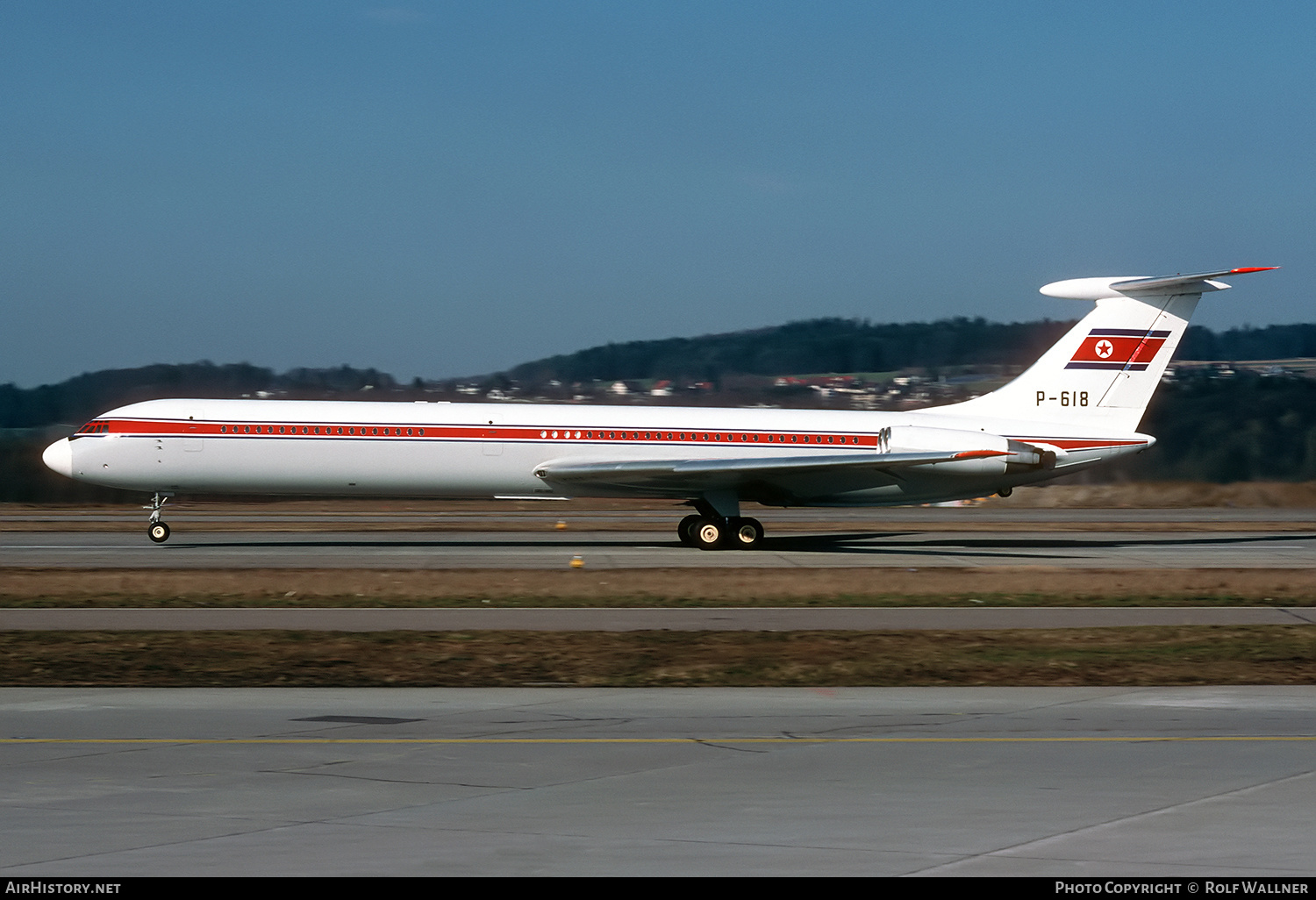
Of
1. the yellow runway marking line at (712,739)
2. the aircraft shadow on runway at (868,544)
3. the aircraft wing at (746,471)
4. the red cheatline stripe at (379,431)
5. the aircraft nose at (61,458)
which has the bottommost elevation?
the aircraft shadow on runway at (868,544)

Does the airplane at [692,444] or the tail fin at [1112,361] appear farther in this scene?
the tail fin at [1112,361]

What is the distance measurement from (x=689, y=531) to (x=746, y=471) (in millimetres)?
2848

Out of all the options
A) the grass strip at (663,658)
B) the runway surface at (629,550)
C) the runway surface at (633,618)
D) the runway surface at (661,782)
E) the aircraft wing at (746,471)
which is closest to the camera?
the runway surface at (661,782)

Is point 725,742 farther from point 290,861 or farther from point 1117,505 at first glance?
point 1117,505

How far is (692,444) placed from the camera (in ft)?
114

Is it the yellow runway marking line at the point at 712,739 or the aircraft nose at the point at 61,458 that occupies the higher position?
the aircraft nose at the point at 61,458

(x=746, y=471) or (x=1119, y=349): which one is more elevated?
(x=1119, y=349)

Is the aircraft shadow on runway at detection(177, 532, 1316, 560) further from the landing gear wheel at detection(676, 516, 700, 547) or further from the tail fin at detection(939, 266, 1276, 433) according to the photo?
the tail fin at detection(939, 266, 1276, 433)

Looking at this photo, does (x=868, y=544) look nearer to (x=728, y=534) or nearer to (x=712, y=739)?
(x=728, y=534)

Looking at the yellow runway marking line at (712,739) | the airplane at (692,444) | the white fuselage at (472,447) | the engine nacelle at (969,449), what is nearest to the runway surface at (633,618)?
the yellow runway marking line at (712,739)

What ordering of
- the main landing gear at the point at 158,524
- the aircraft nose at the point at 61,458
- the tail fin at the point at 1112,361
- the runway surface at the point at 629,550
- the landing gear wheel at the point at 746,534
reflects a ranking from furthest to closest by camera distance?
1. the tail fin at the point at 1112,361
2. the landing gear wheel at the point at 746,534
3. the main landing gear at the point at 158,524
4. the aircraft nose at the point at 61,458
5. the runway surface at the point at 629,550

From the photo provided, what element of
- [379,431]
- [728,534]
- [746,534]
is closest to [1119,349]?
[746,534]

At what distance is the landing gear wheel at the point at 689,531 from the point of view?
34688 mm

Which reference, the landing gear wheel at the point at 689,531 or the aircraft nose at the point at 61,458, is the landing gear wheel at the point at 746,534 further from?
the aircraft nose at the point at 61,458
